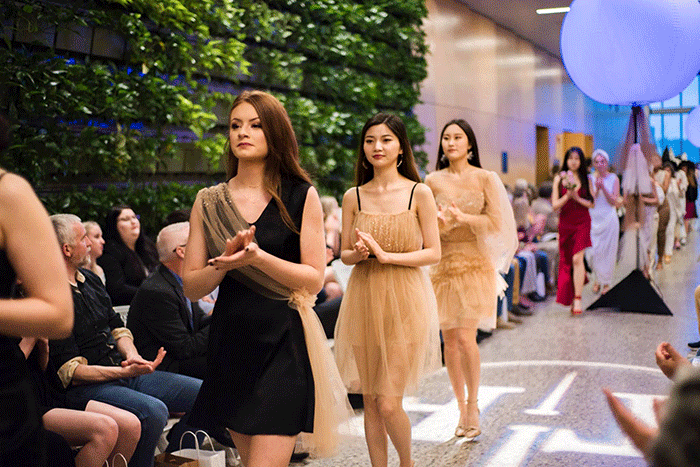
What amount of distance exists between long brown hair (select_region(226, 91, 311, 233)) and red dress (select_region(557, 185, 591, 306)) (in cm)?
589

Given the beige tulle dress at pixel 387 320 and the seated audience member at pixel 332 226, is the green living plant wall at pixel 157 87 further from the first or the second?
the beige tulle dress at pixel 387 320

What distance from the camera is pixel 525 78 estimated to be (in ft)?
50.7

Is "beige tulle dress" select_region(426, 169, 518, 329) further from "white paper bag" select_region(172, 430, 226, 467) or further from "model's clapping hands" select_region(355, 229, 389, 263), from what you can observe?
"white paper bag" select_region(172, 430, 226, 467)

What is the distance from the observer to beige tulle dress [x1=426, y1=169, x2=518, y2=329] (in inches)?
166

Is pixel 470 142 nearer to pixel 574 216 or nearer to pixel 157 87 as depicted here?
pixel 157 87

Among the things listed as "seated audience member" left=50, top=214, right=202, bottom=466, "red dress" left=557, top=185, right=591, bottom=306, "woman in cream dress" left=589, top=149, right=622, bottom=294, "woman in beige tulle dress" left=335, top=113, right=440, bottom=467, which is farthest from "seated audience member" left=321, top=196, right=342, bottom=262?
"woman in cream dress" left=589, top=149, right=622, bottom=294

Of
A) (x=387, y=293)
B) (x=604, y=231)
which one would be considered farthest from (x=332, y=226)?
(x=604, y=231)

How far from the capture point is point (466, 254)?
14.1 ft

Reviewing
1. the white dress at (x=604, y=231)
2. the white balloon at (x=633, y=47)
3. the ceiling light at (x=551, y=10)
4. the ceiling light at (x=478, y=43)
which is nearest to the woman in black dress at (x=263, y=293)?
the white balloon at (x=633, y=47)

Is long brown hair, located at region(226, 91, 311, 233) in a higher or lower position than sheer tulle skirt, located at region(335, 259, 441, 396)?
higher

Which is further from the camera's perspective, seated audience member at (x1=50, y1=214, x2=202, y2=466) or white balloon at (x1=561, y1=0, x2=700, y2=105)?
white balloon at (x1=561, y1=0, x2=700, y2=105)

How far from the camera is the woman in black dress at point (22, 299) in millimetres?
1407

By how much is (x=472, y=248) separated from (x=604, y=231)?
5.20 meters

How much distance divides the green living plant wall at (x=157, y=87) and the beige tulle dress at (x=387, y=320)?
193 cm
